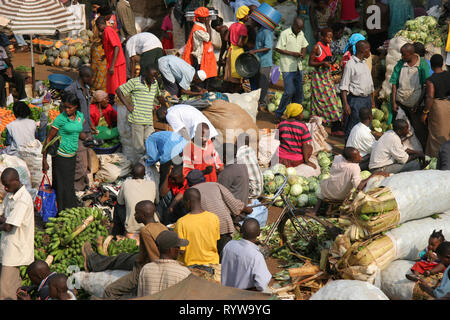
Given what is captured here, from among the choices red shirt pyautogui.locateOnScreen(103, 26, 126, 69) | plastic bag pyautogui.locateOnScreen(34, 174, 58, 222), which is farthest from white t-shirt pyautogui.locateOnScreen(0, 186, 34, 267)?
red shirt pyautogui.locateOnScreen(103, 26, 126, 69)

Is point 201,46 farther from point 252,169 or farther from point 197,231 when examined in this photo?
point 197,231

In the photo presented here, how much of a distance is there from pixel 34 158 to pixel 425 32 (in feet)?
20.0

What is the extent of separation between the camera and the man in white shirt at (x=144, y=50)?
1064 centimetres

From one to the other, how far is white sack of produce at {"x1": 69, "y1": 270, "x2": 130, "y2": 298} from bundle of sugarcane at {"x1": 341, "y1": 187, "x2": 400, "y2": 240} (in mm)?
2142

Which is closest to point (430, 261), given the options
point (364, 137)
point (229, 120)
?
point (364, 137)

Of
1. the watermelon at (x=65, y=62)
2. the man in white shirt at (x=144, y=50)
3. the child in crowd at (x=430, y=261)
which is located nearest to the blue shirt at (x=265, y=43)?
the man in white shirt at (x=144, y=50)

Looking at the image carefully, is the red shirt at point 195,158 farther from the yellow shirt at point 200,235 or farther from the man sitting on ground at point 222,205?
the yellow shirt at point 200,235

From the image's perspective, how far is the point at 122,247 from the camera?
272 inches

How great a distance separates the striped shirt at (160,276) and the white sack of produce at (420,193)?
2.29m

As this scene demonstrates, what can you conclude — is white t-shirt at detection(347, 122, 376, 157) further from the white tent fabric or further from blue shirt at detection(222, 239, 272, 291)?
the white tent fabric

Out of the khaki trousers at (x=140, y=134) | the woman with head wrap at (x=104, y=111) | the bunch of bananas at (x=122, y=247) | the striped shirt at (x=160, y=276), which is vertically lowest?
the bunch of bananas at (x=122, y=247)

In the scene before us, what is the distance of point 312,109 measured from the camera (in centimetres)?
1049

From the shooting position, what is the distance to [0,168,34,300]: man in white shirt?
6301 mm

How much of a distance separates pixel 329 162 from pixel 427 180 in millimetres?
2952
